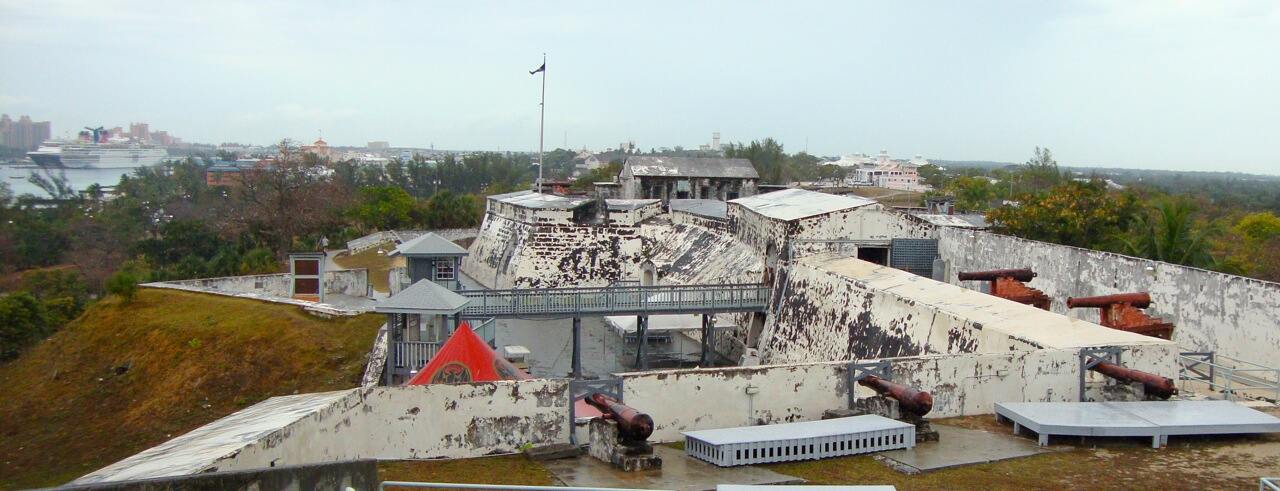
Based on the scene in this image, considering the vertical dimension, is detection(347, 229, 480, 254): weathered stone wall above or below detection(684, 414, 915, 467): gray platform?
below

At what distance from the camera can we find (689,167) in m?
46.6

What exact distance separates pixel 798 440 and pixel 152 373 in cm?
1820

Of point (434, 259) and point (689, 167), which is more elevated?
point (689, 167)

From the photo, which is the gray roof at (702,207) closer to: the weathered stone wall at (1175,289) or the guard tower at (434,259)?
the guard tower at (434,259)

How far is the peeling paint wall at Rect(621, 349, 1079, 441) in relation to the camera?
34.4 feet

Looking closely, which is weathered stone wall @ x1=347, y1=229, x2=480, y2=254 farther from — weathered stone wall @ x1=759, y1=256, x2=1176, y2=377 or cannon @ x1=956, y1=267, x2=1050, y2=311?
cannon @ x1=956, y1=267, x2=1050, y2=311

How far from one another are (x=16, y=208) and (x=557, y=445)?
2468 inches

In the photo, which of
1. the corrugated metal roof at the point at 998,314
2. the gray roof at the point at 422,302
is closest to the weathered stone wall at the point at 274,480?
the corrugated metal roof at the point at 998,314

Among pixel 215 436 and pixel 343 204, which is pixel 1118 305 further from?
pixel 343 204

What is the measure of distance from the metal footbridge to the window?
1.76 m

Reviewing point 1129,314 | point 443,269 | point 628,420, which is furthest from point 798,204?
point 628,420

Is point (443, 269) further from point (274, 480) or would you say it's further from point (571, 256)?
point (274, 480)

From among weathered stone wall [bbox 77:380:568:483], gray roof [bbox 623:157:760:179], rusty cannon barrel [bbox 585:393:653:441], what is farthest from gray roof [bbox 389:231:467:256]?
gray roof [bbox 623:157:760:179]

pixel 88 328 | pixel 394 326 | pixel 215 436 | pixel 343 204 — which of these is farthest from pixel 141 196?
pixel 215 436
